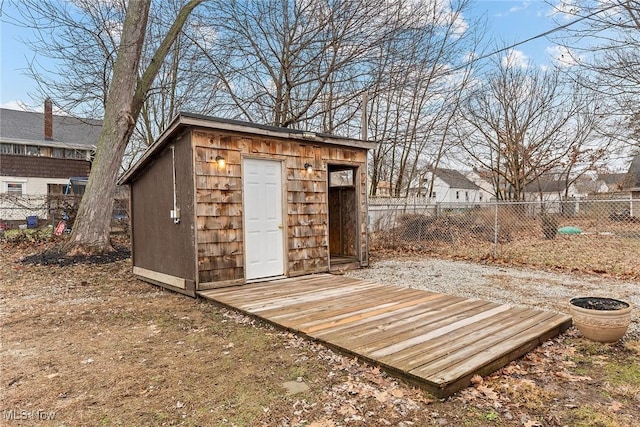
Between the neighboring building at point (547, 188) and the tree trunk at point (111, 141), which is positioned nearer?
the tree trunk at point (111, 141)

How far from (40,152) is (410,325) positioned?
2127cm

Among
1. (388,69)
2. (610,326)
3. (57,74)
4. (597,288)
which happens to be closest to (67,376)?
(610,326)

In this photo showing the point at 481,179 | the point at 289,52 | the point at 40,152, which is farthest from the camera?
the point at 481,179

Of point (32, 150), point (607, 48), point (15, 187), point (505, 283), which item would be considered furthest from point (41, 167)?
point (607, 48)

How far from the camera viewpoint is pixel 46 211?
11000mm

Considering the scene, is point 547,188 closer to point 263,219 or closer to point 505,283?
point 505,283

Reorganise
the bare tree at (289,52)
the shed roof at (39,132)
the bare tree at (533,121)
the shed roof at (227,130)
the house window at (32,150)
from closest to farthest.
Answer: the shed roof at (227,130) → the bare tree at (289,52) → the bare tree at (533,121) → the shed roof at (39,132) → the house window at (32,150)

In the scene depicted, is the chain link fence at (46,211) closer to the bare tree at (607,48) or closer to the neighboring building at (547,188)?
the bare tree at (607,48)

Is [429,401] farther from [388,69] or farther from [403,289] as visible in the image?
[388,69]

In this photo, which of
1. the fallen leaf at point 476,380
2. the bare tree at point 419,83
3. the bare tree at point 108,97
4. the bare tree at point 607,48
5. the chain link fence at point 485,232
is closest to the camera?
the fallen leaf at point 476,380

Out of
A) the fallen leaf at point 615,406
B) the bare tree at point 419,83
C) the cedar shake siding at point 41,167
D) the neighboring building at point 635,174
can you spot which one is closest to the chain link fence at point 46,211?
the cedar shake siding at point 41,167

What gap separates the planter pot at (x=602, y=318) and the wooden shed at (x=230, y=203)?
4.07m

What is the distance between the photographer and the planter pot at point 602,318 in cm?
318

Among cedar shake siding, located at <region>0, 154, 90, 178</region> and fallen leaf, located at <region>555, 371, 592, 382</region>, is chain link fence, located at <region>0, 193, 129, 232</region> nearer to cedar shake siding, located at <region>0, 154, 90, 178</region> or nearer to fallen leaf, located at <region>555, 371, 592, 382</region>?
cedar shake siding, located at <region>0, 154, 90, 178</region>
